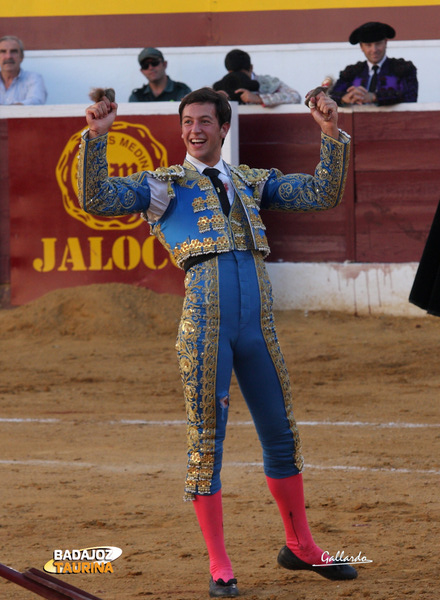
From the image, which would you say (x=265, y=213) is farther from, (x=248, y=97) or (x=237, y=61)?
(x=237, y=61)

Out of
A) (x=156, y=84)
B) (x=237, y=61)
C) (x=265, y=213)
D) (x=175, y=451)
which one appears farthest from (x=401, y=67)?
(x=175, y=451)

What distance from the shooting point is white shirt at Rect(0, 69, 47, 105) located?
945 cm

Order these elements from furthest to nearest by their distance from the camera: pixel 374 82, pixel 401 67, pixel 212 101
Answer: pixel 374 82, pixel 401 67, pixel 212 101

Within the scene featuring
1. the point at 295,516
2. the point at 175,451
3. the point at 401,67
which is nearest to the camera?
the point at 295,516

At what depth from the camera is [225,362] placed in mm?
3166

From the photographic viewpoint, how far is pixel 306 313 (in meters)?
8.70

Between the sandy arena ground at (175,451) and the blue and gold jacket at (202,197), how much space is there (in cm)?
103

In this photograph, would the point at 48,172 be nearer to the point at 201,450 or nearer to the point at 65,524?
the point at 65,524

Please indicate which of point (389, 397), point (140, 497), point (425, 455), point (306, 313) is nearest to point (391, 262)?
point (306, 313)

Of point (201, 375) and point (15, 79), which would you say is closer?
point (201, 375)

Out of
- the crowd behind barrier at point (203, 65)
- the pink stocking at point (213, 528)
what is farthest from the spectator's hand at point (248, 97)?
the pink stocking at point (213, 528)

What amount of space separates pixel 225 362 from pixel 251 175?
63cm

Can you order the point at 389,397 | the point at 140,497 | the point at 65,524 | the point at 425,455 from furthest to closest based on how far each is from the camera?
the point at 389,397 → the point at 425,455 → the point at 140,497 → the point at 65,524

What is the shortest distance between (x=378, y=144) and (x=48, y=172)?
9.03 ft
